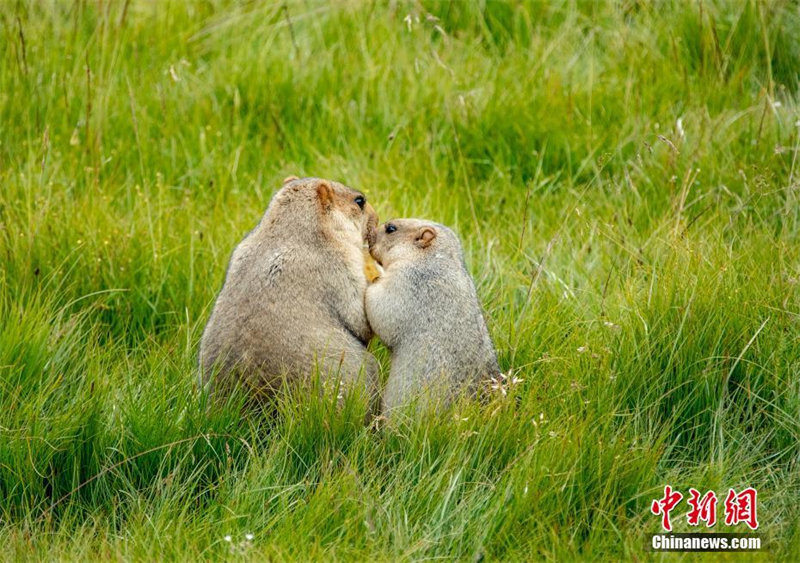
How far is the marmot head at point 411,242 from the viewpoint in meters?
4.89

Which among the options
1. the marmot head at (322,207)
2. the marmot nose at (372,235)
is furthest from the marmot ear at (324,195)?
the marmot nose at (372,235)

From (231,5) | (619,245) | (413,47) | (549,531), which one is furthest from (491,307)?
(231,5)

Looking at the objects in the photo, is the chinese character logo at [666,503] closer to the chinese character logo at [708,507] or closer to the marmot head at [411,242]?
the chinese character logo at [708,507]

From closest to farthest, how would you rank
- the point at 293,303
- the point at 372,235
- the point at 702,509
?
the point at 702,509
the point at 293,303
the point at 372,235

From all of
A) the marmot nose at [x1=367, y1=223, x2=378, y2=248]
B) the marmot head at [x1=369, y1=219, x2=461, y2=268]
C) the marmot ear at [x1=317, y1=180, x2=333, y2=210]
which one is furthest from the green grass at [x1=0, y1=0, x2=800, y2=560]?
the marmot ear at [x1=317, y1=180, x2=333, y2=210]

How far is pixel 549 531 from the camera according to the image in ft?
12.4

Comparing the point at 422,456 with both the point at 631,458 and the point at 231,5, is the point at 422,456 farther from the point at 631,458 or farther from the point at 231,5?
the point at 231,5

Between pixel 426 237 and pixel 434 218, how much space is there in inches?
43.3

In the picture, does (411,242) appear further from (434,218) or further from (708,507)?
(708,507)

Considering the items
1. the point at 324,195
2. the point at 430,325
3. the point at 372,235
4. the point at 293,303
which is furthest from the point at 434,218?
the point at 293,303

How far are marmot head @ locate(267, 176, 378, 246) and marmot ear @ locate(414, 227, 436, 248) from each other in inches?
12.6

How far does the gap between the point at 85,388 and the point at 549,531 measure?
213 centimetres

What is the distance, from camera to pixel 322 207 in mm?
4879

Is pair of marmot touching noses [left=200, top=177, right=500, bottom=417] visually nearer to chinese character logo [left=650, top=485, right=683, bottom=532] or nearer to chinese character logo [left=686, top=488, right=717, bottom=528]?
chinese character logo [left=650, top=485, right=683, bottom=532]
